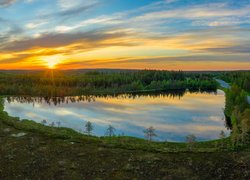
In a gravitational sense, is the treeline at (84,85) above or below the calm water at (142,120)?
above

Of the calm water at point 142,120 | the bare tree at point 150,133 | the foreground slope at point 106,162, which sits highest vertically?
the foreground slope at point 106,162

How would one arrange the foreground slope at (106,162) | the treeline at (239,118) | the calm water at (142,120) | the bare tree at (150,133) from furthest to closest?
the calm water at (142,120) → the bare tree at (150,133) → the treeline at (239,118) → the foreground slope at (106,162)

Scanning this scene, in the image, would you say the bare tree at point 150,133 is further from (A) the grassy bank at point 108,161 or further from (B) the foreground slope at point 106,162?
(B) the foreground slope at point 106,162

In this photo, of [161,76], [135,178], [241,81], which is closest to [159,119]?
[135,178]

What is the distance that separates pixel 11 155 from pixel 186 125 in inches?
1414

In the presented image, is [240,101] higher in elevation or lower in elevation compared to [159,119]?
higher

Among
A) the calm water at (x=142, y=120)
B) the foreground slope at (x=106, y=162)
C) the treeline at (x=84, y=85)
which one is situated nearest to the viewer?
the foreground slope at (x=106, y=162)

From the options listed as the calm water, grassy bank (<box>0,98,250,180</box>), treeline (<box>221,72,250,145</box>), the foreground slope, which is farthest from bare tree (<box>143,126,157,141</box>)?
the foreground slope

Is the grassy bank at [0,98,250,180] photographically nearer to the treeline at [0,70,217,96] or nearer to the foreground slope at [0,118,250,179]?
the foreground slope at [0,118,250,179]

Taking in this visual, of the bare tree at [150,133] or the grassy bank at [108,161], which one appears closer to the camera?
the grassy bank at [108,161]

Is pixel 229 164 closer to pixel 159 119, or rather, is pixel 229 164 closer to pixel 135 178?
pixel 135 178

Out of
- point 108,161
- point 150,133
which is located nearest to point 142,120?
point 150,133

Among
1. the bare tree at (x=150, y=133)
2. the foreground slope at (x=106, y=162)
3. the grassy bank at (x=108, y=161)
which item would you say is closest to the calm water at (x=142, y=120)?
the bare tree at (x=150, y=133)

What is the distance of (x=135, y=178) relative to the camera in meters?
20.5
